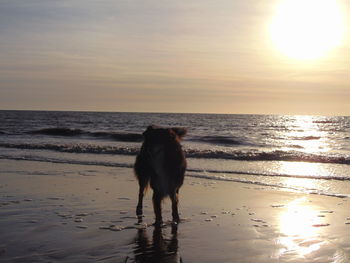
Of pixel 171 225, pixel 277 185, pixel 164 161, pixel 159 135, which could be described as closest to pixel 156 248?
pixel 171 225

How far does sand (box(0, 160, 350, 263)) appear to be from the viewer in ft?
16.4

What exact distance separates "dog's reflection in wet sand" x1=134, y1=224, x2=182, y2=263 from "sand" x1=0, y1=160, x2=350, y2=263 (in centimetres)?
1

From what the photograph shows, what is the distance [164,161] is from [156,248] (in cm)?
129

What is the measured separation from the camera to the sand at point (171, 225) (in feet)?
16.4

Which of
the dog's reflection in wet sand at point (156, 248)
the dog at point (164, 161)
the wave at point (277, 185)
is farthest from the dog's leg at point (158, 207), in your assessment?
the wave at point (277, 185)

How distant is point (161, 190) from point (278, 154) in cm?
1176

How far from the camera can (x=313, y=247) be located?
17.1ft

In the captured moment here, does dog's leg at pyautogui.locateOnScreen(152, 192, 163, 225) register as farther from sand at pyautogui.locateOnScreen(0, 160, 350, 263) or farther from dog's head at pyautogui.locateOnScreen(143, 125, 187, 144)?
dog's head at pyautogui.locateOnScreen(143, 125, 187, 144)

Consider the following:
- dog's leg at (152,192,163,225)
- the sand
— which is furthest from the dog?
the sand

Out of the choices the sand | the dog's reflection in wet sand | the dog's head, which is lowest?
the dog's reflection in wet sand

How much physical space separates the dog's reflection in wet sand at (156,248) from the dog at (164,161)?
1.74 ft

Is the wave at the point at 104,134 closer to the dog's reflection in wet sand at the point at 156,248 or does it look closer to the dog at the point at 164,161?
the dog at the point at 164,161

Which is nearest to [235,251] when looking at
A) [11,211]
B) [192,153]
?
[11,211]

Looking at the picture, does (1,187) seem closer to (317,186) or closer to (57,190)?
(57,190)
